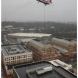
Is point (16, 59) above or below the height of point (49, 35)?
below

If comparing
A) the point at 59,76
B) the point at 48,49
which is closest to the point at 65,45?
the point at 48,49

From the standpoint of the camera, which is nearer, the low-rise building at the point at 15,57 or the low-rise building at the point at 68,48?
the low-rise building at the point at 15,57

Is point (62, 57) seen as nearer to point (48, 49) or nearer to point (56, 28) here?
point (48, 49)

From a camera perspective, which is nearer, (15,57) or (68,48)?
(15,57)

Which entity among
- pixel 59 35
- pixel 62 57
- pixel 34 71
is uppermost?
pixel 59 35

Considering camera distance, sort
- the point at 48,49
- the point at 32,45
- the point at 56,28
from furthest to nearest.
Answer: the point at 56,28, the point at 32,45, the point at 48,49

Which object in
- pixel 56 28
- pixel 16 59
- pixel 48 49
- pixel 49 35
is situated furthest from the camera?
pixel 49 35

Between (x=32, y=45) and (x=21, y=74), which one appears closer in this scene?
(x=21, y=74)

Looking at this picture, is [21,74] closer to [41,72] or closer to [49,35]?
[41,72]

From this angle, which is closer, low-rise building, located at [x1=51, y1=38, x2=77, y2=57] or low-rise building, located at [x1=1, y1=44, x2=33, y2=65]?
low-rise building, located at [x1=1, y1=44, x2=33, y2=65]
